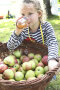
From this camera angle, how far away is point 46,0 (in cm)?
728

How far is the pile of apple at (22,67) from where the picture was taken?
1670 mm

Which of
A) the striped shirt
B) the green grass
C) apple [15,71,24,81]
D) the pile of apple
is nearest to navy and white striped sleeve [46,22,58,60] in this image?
the striped shirt

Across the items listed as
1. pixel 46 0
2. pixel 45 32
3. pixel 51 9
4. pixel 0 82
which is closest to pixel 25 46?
pixel 45 32

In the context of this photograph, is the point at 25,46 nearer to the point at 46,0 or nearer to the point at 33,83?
the point at 33,83

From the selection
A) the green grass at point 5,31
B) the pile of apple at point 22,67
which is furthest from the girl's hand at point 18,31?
the green grass at point 5,31

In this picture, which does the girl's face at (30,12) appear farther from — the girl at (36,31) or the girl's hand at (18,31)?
the girl's hand at (18,31)

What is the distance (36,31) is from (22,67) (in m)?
0.55

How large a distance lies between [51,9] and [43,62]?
627 centimetres

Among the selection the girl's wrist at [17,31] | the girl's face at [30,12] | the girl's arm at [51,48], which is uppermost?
the girl's face at [30,12]

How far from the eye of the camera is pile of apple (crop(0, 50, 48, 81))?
1.67m

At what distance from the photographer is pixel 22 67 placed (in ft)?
6.09

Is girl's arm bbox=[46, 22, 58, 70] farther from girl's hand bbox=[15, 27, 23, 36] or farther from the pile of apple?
girl's hand bbox=[15, 27, 23, 36]

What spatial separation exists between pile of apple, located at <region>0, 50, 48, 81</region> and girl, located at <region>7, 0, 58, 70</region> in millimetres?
127

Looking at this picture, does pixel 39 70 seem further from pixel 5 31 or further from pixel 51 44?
pixel 5 31
